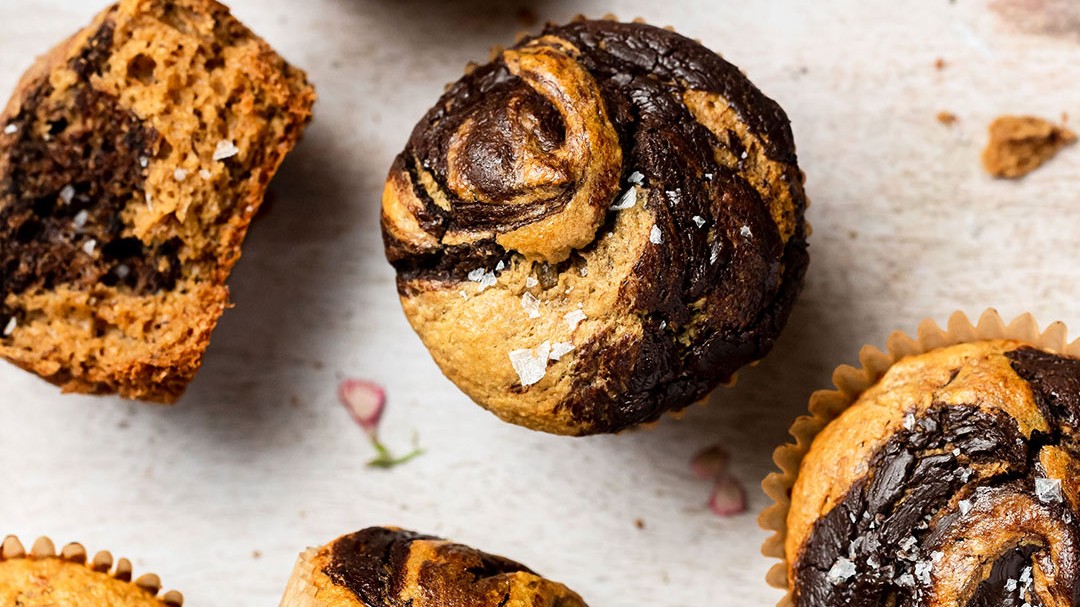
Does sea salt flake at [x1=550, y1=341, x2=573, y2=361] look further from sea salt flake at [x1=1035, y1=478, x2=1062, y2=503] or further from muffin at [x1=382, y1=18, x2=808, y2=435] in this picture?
sea salt flake at [x1=1035, y1=478, x2=1062, y2=503]

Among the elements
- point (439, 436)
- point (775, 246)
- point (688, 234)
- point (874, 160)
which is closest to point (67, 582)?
point (439, 436)

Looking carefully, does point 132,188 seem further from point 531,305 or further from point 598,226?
point 598,226

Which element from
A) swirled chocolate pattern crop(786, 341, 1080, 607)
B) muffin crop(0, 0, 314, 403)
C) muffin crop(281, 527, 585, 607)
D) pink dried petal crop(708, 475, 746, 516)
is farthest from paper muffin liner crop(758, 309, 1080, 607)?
muffin crop(0, 0, 314, 403)

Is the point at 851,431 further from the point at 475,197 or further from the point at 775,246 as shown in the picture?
the point at 475,197

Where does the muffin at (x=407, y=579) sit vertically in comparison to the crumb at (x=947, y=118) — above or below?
below

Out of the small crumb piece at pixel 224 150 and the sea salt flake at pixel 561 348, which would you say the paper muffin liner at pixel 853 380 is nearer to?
the sea salt flake at pixel 561 348

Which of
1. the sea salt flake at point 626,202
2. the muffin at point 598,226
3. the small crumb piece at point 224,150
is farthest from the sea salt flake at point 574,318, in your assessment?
the small crumb piece at point 224,150
